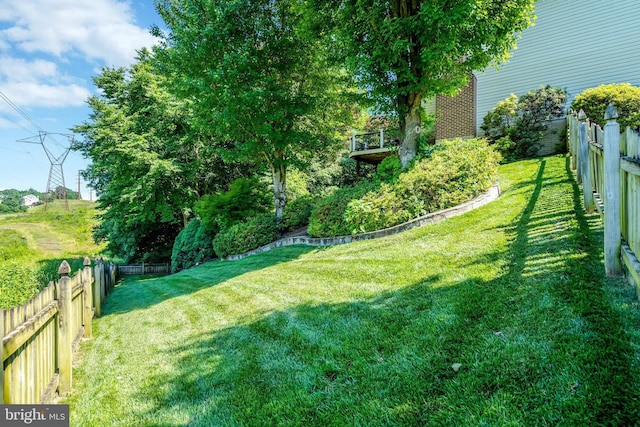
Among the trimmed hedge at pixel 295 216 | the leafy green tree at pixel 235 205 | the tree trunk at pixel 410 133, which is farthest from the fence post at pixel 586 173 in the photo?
the leafy green tree at pixel 235 205

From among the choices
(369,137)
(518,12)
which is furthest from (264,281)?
(369,137)

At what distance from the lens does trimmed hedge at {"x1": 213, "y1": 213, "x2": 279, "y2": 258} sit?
40.1ft

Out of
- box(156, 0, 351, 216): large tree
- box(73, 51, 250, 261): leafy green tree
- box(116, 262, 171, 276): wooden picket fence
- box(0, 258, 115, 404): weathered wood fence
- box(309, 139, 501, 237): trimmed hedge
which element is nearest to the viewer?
box(0, 258, 115, 404): weathered wood fence

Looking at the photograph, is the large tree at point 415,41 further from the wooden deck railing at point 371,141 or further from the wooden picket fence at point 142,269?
the wooden picket fence at point 142,269

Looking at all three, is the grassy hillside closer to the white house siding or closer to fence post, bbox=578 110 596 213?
fence post, bbox=578 110 596 213

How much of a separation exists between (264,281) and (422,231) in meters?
3.22

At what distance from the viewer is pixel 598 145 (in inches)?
165

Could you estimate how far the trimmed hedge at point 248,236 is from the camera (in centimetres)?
1222

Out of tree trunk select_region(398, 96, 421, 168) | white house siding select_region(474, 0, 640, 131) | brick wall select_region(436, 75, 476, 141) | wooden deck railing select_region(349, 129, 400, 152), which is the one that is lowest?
tree trunk select_region(398, 96, 421, 168)

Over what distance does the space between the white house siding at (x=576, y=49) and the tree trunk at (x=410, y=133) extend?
22.4 feet

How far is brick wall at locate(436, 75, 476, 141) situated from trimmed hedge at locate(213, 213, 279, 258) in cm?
935

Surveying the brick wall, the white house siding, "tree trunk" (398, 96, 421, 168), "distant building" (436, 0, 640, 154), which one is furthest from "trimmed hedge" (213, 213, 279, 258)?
the white house siding

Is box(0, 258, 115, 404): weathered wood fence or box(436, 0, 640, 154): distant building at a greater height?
box(436, 0, 640, 154): distant building

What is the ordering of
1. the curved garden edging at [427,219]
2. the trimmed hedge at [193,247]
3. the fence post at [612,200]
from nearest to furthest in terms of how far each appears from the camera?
the fence post at [612,200], the curved garden edging at [427,219], the trimmed hedge at [193,247]
